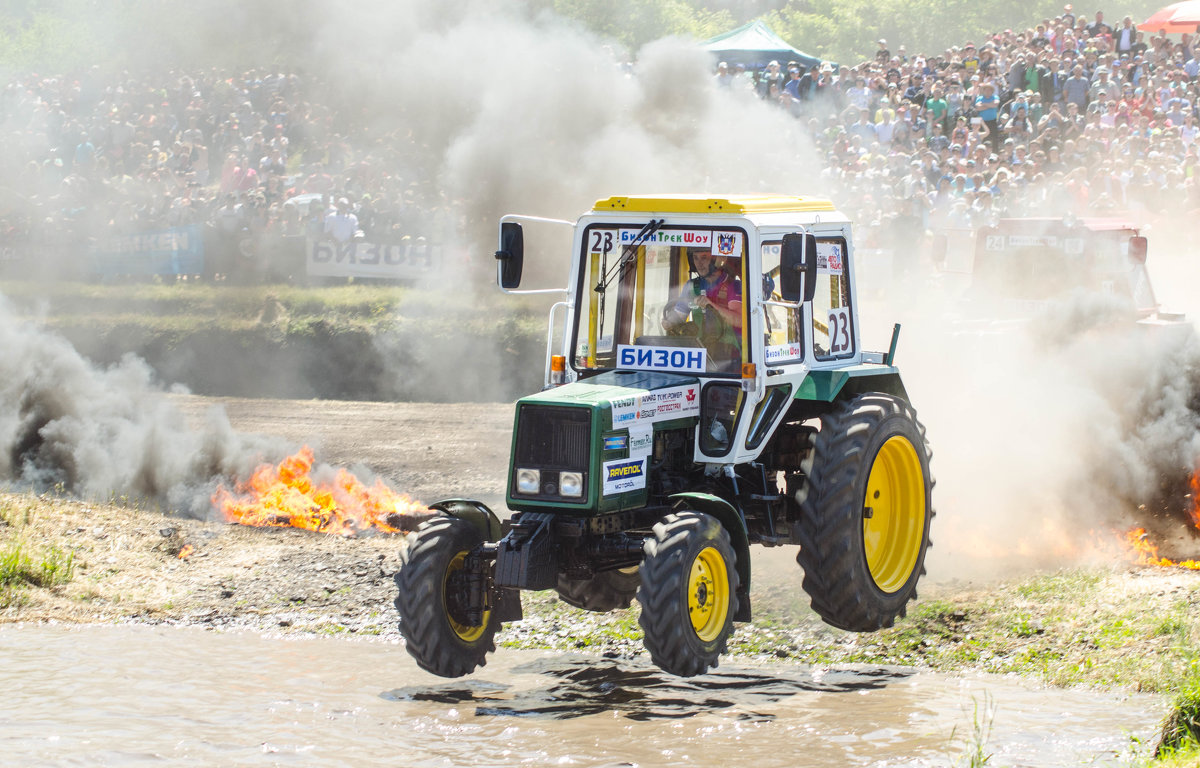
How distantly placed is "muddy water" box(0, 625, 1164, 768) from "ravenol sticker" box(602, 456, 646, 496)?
1199mm

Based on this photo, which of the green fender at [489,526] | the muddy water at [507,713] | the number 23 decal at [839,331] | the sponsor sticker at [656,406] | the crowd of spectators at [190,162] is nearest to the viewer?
the muddy water at [507,713]

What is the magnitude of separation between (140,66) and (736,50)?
12194 mm

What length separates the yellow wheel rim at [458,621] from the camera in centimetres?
743

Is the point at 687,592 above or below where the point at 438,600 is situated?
above

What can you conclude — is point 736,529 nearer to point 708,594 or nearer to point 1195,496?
point 708,594

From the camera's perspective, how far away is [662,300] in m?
7.99

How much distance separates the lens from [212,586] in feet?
34.3

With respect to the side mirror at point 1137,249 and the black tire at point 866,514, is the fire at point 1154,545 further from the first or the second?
the side mirror at point 1137,249

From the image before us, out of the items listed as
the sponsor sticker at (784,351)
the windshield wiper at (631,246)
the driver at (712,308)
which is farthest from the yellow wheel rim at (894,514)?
the windshield wiper at (631,246)

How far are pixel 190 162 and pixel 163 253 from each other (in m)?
4.10

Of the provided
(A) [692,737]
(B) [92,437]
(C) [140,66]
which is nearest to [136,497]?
(B) [92,437]

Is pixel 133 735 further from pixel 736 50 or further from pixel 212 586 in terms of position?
pixel 736 50

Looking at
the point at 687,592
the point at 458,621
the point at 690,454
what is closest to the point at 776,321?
the point at 690,454

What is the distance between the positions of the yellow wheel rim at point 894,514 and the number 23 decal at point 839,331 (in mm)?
683
